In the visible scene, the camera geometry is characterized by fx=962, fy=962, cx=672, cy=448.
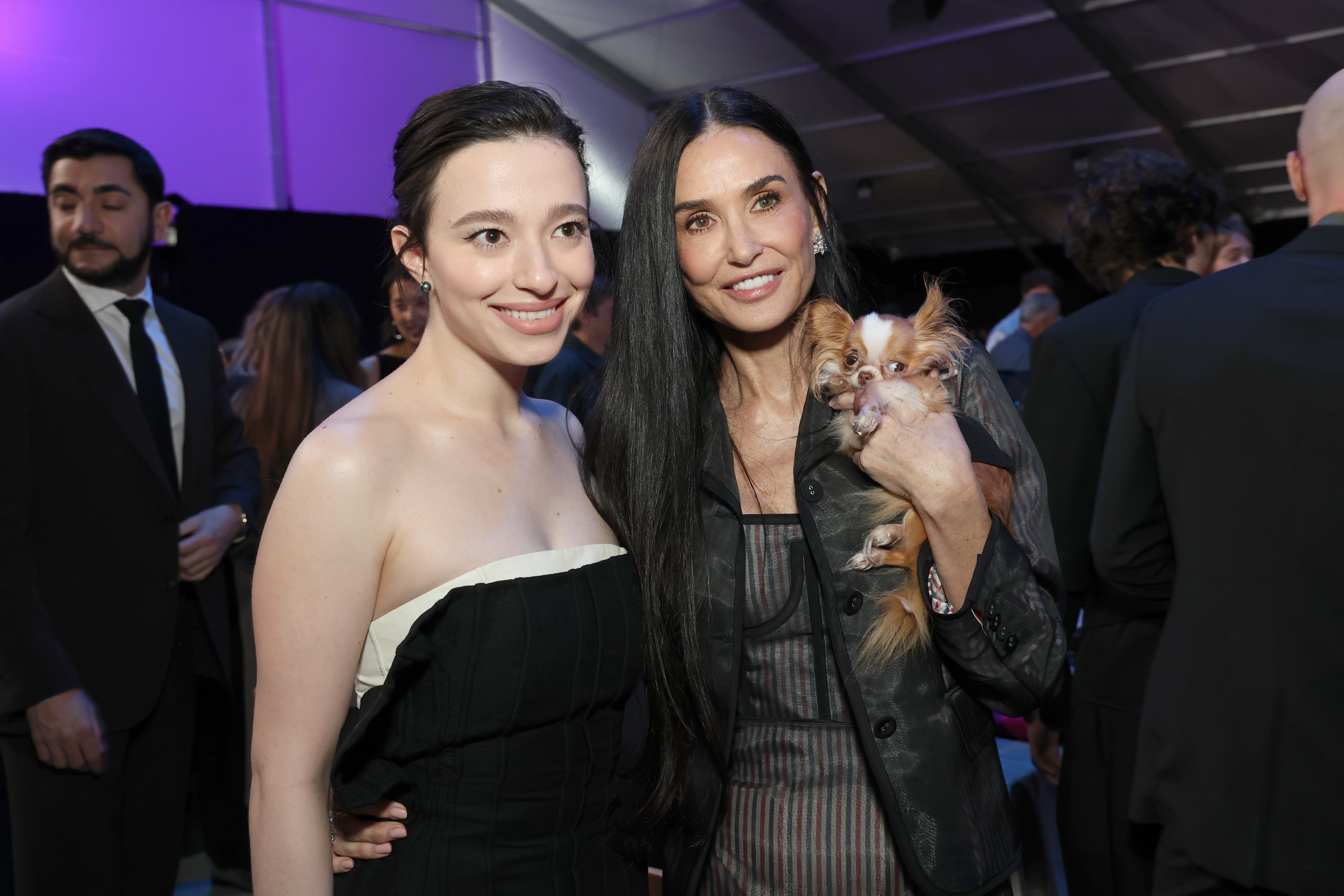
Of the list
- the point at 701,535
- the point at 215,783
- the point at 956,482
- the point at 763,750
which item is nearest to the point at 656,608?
the point at 701,535

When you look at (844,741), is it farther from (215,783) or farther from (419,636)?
(215,783)

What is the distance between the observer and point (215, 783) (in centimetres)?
452

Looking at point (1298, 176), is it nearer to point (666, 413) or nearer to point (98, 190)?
point (666, 413)

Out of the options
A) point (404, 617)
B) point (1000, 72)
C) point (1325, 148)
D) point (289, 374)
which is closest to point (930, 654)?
point (404, 617)

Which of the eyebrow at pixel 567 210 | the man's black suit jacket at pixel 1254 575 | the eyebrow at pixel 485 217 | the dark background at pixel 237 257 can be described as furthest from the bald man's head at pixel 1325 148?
the dark background at pixel 237 257

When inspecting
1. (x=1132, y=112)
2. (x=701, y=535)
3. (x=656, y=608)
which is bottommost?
(x=656, y=608)

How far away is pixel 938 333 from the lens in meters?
1.91

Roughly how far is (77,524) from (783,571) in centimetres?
209

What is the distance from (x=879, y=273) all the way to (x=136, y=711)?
1242cm

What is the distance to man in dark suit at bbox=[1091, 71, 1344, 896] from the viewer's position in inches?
70.1

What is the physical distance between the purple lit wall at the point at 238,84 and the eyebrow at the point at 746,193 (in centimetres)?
745

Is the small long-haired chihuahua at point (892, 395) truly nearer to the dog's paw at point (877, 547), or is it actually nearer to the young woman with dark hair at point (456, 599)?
the dog's paw at point (877, 547)

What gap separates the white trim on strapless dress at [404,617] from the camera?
4.94ft

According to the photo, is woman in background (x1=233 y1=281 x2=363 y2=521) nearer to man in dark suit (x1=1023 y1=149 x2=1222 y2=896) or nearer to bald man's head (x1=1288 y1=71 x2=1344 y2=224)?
man in dark suit (x1=1023 y1=149 x2=1222 y2=896)
